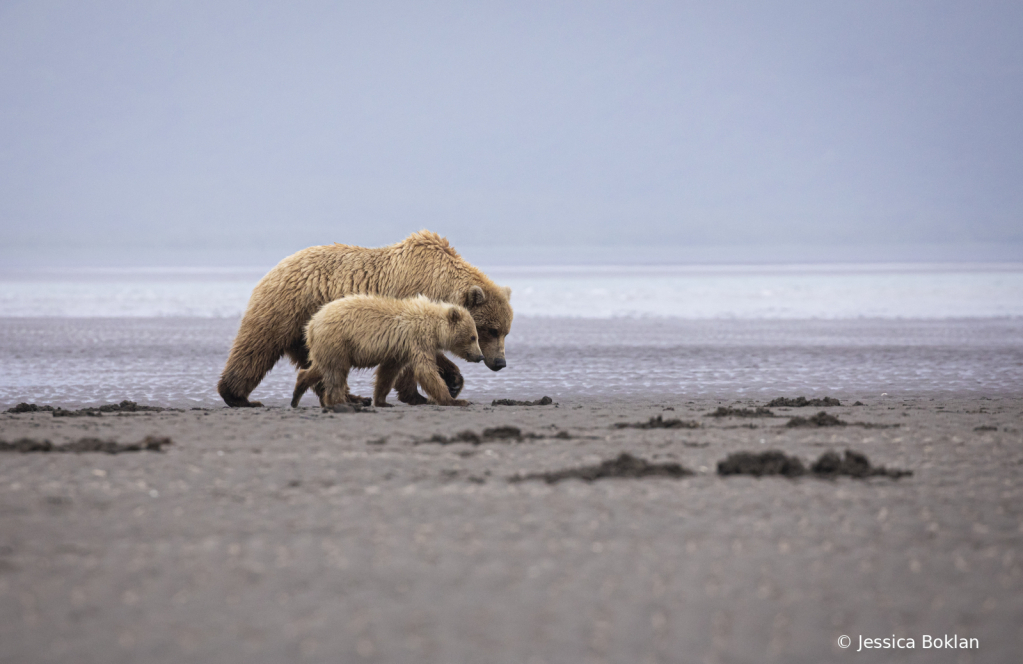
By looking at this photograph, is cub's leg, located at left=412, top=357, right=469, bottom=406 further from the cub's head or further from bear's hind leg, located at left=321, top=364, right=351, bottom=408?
bear's hind leg, located at left=321, top=364, right=351, bottom=408

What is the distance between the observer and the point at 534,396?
9.93 meters

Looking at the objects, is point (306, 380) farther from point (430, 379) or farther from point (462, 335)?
point (462, 335)

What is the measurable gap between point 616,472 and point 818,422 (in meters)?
2.39

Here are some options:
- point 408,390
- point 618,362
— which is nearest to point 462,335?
point 408,390

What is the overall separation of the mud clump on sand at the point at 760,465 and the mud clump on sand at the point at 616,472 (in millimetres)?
203

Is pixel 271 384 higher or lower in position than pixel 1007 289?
lower

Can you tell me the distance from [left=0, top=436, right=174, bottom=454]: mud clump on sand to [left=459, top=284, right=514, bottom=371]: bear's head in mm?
3739

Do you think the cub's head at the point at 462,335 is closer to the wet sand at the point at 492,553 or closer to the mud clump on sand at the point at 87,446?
the wet sand at the point at 492,553

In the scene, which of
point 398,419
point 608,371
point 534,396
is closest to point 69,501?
point 398,419

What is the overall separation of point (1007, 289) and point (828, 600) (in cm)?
3451

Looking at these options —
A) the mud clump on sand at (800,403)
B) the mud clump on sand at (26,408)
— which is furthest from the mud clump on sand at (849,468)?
the mud clump on sand at (26,408)

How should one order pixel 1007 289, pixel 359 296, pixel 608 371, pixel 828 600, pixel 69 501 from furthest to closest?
1. pixel 1007 289
2. pixel 608 371
3. pixel 359 296
4. pixel 69 501
5. pixel 828 600

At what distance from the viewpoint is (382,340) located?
8.13 meters

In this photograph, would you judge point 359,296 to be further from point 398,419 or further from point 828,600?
point 828,600
